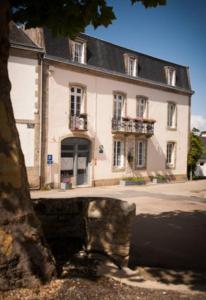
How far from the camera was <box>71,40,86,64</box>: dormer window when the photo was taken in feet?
66.0

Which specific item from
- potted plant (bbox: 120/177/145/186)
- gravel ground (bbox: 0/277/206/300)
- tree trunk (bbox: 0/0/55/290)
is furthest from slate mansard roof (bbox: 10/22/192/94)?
gravel ground (bbox: 0/277/206/300)

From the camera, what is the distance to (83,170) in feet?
68.8

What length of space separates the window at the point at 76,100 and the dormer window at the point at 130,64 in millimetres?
4537

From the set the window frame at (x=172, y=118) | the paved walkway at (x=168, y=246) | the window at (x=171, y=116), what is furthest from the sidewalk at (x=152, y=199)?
the window at (x=171, y=116)

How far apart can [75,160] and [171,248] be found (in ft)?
43.0

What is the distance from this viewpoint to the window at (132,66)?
2338cm

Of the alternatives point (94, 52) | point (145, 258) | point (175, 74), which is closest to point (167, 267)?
point (145, 258)

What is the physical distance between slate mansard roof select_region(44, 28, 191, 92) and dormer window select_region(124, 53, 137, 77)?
0.26 m

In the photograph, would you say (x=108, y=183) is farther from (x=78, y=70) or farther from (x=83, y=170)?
(x=78, y=70)

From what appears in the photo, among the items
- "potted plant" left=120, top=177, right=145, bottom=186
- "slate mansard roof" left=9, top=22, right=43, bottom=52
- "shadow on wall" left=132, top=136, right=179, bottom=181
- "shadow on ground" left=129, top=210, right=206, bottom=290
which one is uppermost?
"slate mansard roof" left=9, top=22, right=43, bottom=52

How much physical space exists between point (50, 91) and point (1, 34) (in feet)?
45.9

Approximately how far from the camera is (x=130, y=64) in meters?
23.5

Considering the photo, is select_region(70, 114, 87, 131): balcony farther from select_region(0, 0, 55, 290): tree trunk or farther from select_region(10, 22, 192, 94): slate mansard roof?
select_region(0, 0, 55, 290): tree trunk

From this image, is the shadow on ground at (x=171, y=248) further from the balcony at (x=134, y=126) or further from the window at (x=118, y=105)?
the window at (x=118, y=105)
